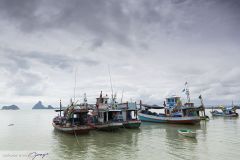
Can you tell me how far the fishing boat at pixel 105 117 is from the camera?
31.9 meters

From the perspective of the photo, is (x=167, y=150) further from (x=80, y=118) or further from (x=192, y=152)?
(x=80, y=118)

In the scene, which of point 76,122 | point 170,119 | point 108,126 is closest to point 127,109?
point 108,126

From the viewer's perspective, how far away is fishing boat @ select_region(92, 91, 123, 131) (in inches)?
1254

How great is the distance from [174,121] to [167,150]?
25962mm

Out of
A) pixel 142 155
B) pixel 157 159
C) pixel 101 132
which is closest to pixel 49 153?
pixel 142 155

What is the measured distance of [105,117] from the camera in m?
34.2

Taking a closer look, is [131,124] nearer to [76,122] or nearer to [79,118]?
[79,118]

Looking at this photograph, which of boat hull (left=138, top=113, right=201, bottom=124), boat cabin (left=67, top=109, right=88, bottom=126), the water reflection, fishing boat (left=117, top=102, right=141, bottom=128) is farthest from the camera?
boat hull (left=138, top=113, right=201, bottom=124)

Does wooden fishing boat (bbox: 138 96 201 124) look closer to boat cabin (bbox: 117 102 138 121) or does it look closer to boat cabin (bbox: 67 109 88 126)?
boat cabin (bbox: 117 102 138 121)

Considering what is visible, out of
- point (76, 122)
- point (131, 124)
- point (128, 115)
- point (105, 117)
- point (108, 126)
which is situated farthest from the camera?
point (128, 115)

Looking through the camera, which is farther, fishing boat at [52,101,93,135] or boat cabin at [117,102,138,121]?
boat cabin at [117,102,138,121]

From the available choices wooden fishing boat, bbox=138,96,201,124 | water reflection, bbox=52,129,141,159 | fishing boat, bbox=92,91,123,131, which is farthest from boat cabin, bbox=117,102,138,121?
wooden fishing boat, bbox=138,96,201,124

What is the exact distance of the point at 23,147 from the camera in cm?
2395

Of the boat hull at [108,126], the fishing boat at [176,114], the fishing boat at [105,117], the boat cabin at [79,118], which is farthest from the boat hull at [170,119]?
the boat cabin at [79,118]
